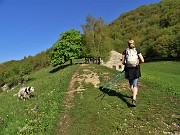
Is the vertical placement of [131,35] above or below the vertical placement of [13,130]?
above

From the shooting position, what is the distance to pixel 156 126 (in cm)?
1645

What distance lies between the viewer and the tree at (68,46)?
5388cm

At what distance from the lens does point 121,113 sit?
1823 centimetres

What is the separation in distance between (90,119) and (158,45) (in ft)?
356

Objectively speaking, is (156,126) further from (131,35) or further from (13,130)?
(131,35)

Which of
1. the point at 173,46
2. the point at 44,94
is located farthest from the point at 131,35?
the point at 44,94

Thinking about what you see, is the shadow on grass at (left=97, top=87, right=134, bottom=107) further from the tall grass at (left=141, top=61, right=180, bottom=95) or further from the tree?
the tree

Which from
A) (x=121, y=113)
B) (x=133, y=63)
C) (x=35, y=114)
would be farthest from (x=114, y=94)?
(x=35, y=114)

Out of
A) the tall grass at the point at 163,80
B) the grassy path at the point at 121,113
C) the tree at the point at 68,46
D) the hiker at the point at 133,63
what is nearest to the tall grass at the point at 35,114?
the grassy path at the point at 121,113

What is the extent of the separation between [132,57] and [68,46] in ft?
121

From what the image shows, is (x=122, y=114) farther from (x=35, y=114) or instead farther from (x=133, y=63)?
(x=35, y=114)

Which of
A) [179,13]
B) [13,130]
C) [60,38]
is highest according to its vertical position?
[179,13]

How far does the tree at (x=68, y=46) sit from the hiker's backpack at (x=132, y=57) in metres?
35.4

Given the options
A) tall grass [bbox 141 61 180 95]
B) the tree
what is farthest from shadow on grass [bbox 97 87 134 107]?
the tree
